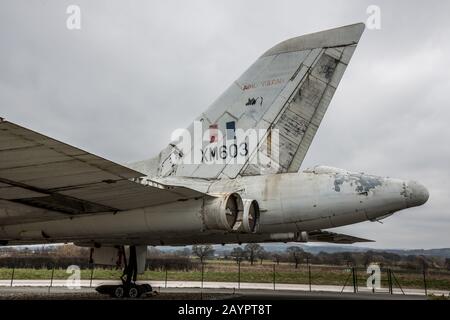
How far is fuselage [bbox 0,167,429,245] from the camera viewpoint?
7117mm

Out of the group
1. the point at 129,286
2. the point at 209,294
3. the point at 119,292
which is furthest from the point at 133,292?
the point at 209,294

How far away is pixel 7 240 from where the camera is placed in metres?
10.1

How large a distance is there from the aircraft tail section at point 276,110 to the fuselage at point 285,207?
2.42ft

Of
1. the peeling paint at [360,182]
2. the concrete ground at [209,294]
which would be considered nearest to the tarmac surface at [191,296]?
the concrete ground at [209,294]

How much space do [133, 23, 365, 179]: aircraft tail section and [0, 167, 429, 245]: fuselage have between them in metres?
0.74

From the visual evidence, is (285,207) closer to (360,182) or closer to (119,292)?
(360,182)

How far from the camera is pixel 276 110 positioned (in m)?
9.05

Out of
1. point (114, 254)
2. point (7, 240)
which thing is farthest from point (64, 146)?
point (114, 254)

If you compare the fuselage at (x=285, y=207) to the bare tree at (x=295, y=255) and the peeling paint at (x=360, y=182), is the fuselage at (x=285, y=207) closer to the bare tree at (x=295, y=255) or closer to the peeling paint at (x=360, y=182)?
the peeling paint at (x=360, y=182)

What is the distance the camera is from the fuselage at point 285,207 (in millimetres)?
7117

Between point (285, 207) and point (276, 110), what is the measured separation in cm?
233

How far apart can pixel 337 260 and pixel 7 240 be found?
53699 mm

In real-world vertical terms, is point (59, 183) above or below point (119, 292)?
above
